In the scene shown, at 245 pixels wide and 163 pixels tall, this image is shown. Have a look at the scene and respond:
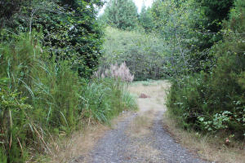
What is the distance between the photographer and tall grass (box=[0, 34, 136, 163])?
7.52ft

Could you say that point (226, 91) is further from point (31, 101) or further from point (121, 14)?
point (121, 14)

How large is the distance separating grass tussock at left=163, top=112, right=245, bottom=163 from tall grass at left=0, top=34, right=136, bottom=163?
2009 mm

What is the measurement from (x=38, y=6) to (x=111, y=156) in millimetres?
2938

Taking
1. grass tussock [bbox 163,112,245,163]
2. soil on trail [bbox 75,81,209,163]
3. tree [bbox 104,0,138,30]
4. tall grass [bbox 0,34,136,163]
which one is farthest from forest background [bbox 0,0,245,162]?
tree [bbox 104,0,138,30]

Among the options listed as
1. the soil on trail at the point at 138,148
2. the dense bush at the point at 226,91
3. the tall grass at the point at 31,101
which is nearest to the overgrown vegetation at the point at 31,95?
the tall grass at the point at 31,101

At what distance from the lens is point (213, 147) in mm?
3338

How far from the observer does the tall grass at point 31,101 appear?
7.52 feet

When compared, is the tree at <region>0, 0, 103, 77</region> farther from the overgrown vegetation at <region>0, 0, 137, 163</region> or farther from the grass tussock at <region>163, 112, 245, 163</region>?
the grass tussock at <region>163, 112, 245, 163</region>

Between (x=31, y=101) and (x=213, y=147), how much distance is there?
9.70 ft

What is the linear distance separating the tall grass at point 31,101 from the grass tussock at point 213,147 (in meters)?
2.01

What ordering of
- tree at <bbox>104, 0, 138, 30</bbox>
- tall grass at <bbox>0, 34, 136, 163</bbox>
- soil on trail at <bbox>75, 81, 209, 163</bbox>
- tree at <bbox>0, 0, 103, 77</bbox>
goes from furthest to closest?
tree at <bbox>104, 0, 138, 30</bbox>
tree at <bbox>0, 0, 103, 77</bbox>
soil on trail at <bbox>75, 81, 209, 163</bbox>
tall grass at <bbox>0, 34, 136, 163</bbox>

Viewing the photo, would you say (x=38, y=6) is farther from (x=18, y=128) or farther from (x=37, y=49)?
(x=18, y=128)

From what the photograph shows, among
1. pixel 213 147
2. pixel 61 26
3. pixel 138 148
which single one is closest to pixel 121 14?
pixel 61 26

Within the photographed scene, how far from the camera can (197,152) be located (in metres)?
3.28
